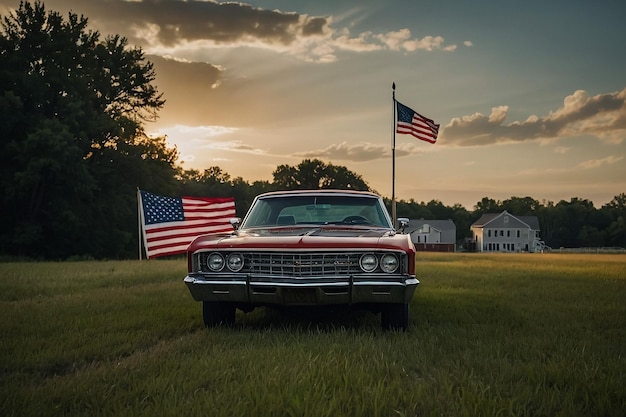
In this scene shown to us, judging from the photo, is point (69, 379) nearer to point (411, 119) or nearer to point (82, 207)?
point (411, 119)

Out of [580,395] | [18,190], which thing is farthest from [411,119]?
[18,190]

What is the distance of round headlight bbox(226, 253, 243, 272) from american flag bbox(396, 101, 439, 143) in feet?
45.9

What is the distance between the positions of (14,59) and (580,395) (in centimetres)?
3524

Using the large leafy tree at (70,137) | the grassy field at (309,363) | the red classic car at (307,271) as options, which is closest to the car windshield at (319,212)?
the red classic car at (307,271)

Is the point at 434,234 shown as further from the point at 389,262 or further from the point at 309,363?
the point at 309,363

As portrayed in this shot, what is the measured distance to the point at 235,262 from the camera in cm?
529

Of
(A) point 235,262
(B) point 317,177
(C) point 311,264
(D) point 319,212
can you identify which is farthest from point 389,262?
Answer: (B) point 317,177

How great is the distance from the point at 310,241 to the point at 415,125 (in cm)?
1437

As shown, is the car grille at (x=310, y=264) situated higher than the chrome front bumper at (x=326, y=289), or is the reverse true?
the car grille at (x=310, y=264)

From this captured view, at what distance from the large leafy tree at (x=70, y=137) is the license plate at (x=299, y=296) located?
1043 inches

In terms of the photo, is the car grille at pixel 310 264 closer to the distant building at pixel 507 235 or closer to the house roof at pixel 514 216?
the distant building at pixel 507 235

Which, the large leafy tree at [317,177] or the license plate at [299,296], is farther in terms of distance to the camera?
the large leafy tree at [317,177]

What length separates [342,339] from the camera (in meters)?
4.84

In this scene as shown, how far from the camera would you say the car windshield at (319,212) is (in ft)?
21.6
